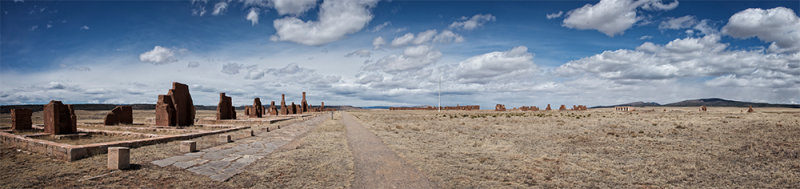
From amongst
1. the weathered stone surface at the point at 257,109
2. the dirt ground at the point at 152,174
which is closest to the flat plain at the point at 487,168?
the dirt ground at the point at 152,174

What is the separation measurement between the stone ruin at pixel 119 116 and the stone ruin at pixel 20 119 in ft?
10.3

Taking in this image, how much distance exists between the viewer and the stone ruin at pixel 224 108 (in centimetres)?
2681

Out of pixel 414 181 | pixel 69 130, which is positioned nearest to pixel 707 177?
pixel 414 181

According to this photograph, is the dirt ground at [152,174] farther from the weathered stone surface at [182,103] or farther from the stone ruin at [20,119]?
the weathered stone surface at [182,103]

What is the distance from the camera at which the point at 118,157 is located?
6.89 m

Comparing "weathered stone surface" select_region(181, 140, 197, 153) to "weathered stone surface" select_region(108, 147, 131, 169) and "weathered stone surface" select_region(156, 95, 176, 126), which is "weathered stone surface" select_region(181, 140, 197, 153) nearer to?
"weathered stone surface" select_region(108, 147, 131, 169)

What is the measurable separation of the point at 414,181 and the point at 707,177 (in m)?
5.98

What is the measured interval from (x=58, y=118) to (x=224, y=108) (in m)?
13.5

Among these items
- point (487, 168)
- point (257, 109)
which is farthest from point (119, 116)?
point (487, 168)

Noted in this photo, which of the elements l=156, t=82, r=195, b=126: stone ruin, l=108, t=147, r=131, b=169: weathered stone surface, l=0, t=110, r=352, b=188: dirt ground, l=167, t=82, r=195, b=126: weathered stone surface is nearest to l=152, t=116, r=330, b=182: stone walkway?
l=0, t=110, r=352, b=188: dirt ground

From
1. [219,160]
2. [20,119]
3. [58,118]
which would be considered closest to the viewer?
[219,160]

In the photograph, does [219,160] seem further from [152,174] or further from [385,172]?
[385,172]

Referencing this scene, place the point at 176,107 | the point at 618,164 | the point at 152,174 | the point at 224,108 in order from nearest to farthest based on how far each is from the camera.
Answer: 1. the point at 152,174
2. the point at 618,164
3. the point at 176,107
4. the point at 224,108

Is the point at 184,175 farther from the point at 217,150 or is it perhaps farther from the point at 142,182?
the point at 217,150
